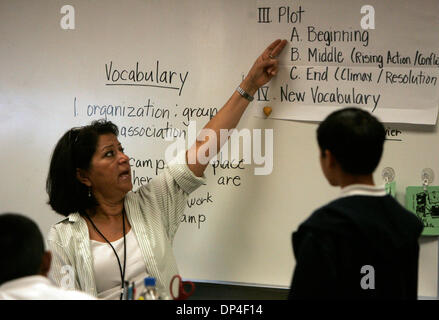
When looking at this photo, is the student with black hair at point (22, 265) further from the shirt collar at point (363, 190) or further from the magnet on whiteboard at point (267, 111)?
the magnet on whiteboard at point (267, 111)

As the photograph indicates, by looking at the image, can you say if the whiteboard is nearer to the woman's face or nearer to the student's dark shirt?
the woman's face

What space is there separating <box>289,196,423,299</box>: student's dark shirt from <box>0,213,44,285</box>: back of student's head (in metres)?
0.59

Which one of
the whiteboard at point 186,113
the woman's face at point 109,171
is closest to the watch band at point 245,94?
the whiteboard at point 186,113

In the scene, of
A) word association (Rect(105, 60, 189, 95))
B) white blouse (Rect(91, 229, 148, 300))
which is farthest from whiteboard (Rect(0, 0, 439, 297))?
white blouse (Rect(91, 229, 148, 300))

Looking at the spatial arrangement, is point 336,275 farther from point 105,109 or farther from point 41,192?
point 41,192

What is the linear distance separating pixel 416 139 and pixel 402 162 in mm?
94

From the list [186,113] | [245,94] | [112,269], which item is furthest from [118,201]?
[245,94]

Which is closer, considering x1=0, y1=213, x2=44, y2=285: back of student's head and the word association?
x1=0, y1=213, x2=44, y2=285: back of student's head

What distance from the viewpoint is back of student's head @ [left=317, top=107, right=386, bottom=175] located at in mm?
1237

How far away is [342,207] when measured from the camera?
1210 millimetres

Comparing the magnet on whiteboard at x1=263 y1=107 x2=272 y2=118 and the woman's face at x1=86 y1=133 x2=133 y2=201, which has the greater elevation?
the magnet on whiteboard at x1=263 y1=107 x2=272 y2=118

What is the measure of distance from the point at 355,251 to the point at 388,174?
32.5 inches
